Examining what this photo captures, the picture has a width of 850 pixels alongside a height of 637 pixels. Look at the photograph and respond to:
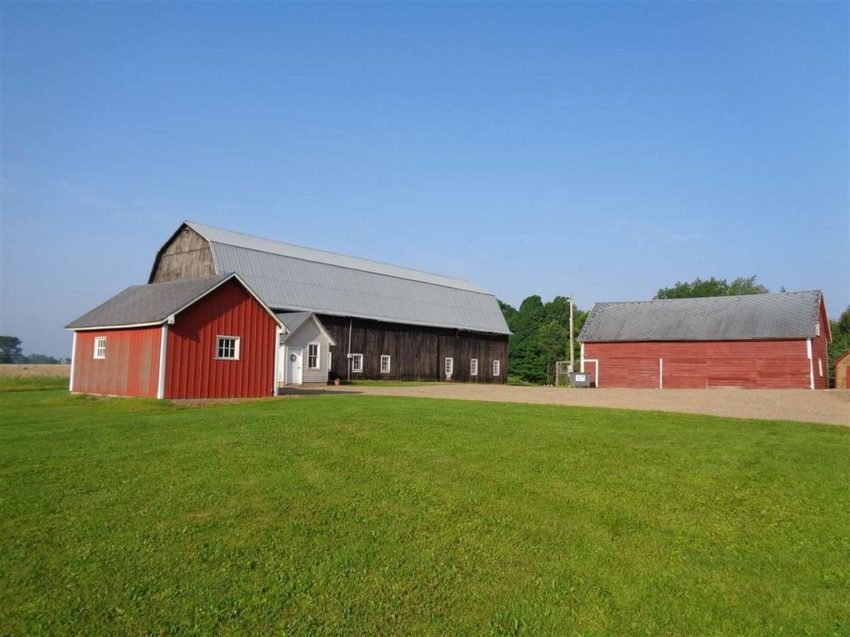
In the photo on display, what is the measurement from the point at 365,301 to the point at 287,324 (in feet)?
34.2

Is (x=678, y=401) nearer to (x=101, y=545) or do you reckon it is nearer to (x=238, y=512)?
(x=238, y=512)

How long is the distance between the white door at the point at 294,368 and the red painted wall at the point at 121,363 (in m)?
11.2

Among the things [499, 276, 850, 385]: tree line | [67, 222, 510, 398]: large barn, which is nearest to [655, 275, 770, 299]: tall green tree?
[499, 276, 850, 385]: tree line

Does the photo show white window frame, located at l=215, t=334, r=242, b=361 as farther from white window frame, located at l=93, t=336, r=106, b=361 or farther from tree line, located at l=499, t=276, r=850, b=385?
tree line, located at l=499, t=276, r=850, b=385

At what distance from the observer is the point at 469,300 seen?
55.6m

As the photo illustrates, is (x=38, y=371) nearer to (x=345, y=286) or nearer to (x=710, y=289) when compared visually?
→ (x=345, y=286)

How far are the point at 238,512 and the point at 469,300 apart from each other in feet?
159

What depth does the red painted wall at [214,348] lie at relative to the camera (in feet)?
75.2

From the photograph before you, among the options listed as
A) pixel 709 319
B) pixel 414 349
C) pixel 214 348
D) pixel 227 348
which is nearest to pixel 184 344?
pixel 214 348

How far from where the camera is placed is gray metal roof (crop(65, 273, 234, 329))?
23.3 meters

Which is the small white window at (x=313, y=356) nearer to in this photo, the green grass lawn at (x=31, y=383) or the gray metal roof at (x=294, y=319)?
the gray metal roof at (x=294, y=319)

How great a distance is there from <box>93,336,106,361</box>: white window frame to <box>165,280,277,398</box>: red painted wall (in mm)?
5049

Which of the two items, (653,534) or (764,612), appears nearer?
(764,612)

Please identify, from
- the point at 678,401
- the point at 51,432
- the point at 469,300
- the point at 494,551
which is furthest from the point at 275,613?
the point at 469,300
